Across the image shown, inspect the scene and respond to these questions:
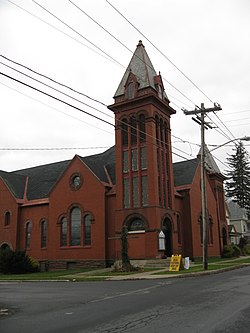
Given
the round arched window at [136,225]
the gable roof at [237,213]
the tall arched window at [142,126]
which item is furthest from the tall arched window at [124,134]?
the gable roof at [237,213]

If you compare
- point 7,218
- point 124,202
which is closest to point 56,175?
point 7,218

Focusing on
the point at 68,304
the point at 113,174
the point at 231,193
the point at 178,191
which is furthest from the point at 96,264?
the point at 231,193

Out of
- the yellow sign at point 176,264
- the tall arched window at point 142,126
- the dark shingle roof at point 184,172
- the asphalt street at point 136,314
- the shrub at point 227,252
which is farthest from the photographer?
the shrub at point 227,252

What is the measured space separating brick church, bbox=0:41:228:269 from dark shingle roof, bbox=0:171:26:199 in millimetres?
611

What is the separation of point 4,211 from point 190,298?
34.4 meters

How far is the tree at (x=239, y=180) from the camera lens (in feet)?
232

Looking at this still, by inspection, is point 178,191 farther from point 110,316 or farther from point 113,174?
point 110,316

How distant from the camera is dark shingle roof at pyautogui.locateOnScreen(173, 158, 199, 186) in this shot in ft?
135

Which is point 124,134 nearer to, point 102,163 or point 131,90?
point 131,90

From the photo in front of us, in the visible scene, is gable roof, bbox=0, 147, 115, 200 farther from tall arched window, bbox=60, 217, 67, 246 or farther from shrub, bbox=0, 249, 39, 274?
shrub, bbox=0, 249, 39, 274

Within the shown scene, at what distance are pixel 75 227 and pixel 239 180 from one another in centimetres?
4389

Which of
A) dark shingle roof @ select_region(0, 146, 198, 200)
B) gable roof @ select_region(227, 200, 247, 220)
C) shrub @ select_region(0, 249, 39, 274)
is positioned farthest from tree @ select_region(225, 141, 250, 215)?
shrub @ select_region(0, 249, 39, 274)

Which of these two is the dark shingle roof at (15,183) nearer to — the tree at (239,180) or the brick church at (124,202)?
the brick church at (124,202)

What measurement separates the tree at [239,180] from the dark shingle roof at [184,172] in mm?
29351
